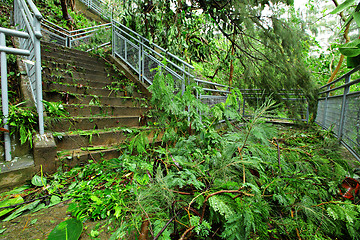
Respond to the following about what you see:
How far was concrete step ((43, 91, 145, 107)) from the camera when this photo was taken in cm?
284

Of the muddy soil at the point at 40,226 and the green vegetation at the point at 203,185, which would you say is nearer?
the green vegetation at the point at 203,185

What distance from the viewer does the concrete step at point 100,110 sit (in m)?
2.71

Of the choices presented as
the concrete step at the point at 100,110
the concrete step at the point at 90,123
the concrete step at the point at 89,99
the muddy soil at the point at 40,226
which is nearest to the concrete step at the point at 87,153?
the concrete step at the point at 90,123

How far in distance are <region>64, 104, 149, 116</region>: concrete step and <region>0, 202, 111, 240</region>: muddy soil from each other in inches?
68.9

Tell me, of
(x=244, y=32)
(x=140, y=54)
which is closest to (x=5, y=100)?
(x=140, y=54)

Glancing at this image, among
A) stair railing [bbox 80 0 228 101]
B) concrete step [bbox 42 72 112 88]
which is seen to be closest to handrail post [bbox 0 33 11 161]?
concrete step [bbox 42 72 112 88]

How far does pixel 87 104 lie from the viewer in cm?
312

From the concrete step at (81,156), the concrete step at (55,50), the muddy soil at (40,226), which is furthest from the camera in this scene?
the concrete step at (55,50)

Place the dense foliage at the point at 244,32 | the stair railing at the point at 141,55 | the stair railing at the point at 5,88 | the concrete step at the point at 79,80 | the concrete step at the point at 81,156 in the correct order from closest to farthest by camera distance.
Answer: the stair railing at the point at 5,88 < the concrete step at the point at 81,156 < the concrete step at the point at 79,80 < the dense foliage at the point at 244,32 < the stair railing at the point at 141,55

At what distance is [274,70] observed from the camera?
3.93m

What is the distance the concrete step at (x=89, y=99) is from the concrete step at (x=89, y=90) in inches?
6.8

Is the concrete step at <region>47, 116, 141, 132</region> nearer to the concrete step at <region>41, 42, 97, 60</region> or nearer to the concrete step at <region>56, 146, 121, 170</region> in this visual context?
the concrete step at <region>56, 146, 121, 170</region>

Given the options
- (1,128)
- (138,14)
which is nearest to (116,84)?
(138,14)

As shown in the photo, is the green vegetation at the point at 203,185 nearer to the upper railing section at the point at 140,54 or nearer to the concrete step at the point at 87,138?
the concrete step at the point at 87,138
